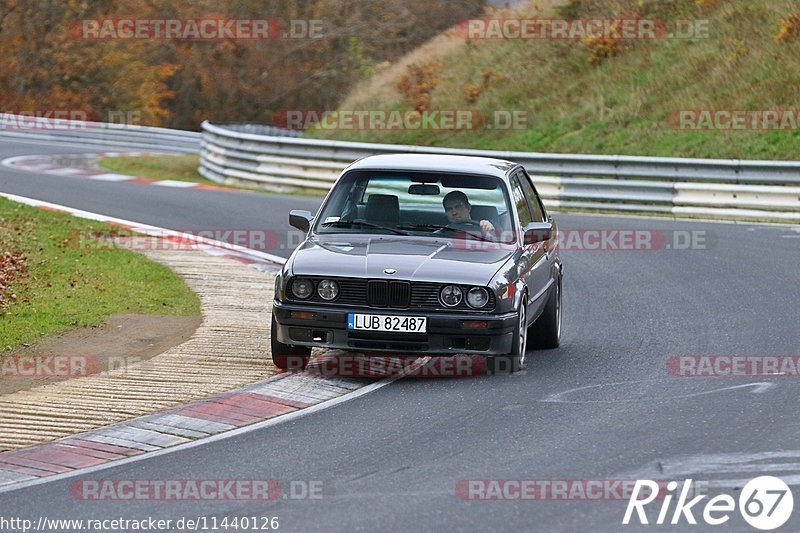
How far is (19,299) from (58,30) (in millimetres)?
42445

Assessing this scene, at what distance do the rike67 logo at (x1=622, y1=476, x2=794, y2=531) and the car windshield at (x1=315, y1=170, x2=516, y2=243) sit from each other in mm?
4101

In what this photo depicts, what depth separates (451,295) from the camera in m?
9.85

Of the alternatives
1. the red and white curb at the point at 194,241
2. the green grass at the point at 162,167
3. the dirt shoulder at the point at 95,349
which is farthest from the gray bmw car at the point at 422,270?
the green grass at the point at 162,167

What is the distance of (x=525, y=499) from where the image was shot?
22.5 feet

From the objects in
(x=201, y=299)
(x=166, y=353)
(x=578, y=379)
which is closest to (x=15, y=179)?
(x=201, y=299)

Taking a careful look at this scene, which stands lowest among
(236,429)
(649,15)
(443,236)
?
(236,429)

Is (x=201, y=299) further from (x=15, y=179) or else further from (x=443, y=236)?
(x=15, y=179)

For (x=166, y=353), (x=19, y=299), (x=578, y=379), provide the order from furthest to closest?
1. (x=19, y=299)
2. (x=166, y=353)
3. (x=578, y=379)

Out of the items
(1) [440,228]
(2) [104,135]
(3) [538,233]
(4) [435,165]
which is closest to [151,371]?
(1) [440,228]

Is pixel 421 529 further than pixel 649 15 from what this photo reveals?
No

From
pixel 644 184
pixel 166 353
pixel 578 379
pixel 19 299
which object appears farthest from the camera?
pixel 644 184

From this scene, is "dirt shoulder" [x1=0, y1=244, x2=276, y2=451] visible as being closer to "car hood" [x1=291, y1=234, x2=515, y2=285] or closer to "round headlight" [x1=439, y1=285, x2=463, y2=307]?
"car hood" [x1=291, y1=234, x2=515, y2=285]

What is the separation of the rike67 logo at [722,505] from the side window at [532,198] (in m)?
5.08

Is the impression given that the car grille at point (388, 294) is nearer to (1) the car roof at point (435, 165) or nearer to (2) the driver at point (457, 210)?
(2) the driver at point (457, 210)
